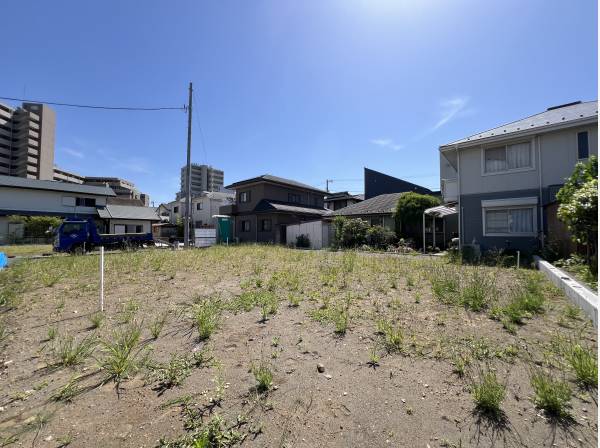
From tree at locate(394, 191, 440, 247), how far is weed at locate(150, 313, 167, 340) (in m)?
14.2

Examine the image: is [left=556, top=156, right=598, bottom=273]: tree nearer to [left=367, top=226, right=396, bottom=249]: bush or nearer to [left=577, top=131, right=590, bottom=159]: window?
[left=577, top=131, right=590, bottom=159]: window

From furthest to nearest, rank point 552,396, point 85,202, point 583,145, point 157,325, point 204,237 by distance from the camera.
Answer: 1. point 85,202
2. point 204,237
3. point 583,145
4. point 157,325
5. point 552,396

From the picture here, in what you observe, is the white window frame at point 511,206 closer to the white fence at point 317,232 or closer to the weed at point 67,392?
the white fence at point 317,232

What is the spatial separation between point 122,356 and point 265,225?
20059 mm

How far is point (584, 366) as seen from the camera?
91.7 inches

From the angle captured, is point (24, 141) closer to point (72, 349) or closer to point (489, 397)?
point (72, 349)

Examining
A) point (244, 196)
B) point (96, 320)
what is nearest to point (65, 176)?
point (244, 196)

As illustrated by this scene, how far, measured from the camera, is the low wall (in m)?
3.52

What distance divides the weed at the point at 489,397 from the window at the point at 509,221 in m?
10.8

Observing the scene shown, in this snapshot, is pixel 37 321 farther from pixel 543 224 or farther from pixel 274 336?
pixel 543 224

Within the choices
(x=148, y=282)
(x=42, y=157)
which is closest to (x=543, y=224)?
(x=148, y=282)

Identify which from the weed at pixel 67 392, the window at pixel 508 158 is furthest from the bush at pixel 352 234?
the weed at pixel 67 392

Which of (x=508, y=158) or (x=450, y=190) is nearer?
(x=508, y=158)

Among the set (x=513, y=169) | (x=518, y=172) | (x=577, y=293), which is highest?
(x=513, y=169)
